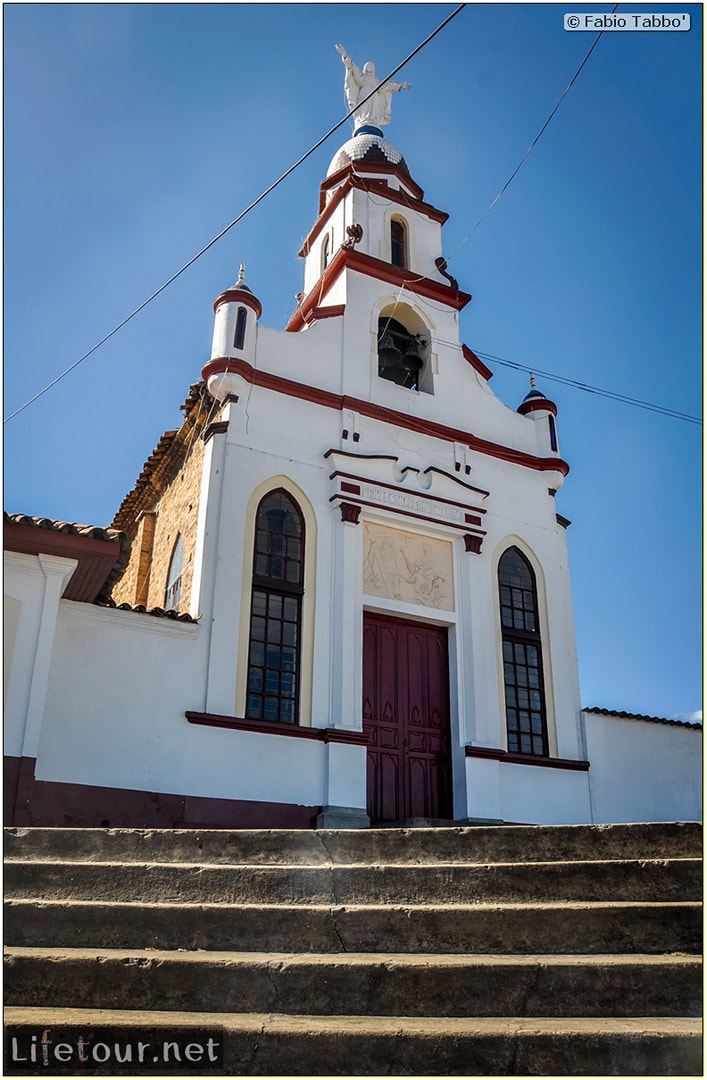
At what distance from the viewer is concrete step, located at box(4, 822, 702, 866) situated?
5.88 metres

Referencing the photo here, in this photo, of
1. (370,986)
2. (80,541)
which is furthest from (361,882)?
(80,541)

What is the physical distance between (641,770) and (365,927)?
939 centimetres

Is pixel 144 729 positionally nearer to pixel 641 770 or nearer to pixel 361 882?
pixel 361 882

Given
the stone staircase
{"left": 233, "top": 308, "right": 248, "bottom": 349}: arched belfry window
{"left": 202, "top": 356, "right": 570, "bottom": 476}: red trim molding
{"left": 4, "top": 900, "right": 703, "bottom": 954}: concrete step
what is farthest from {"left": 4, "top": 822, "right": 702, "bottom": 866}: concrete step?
{"left": 233, "top": 308, "right": 248, "bottom": 349}: arched belfry window

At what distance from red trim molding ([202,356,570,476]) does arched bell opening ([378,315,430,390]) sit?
130cm

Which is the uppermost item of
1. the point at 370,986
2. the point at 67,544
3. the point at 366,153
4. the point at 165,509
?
the point at 366,153

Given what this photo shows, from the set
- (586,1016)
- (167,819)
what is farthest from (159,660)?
(586,1016)

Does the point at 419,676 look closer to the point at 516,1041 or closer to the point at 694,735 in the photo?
the point at 694,735

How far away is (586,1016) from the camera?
4.49 metres

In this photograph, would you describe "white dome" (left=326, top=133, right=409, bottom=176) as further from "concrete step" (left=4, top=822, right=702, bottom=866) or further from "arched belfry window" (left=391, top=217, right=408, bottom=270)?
"concrete step" (left=4, top=822, right=702, bottom=866)

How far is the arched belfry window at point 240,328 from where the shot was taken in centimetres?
1254

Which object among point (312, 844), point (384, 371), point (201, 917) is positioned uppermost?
point (384, 371)

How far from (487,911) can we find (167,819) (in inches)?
220

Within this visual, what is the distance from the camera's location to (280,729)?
10.8 m
